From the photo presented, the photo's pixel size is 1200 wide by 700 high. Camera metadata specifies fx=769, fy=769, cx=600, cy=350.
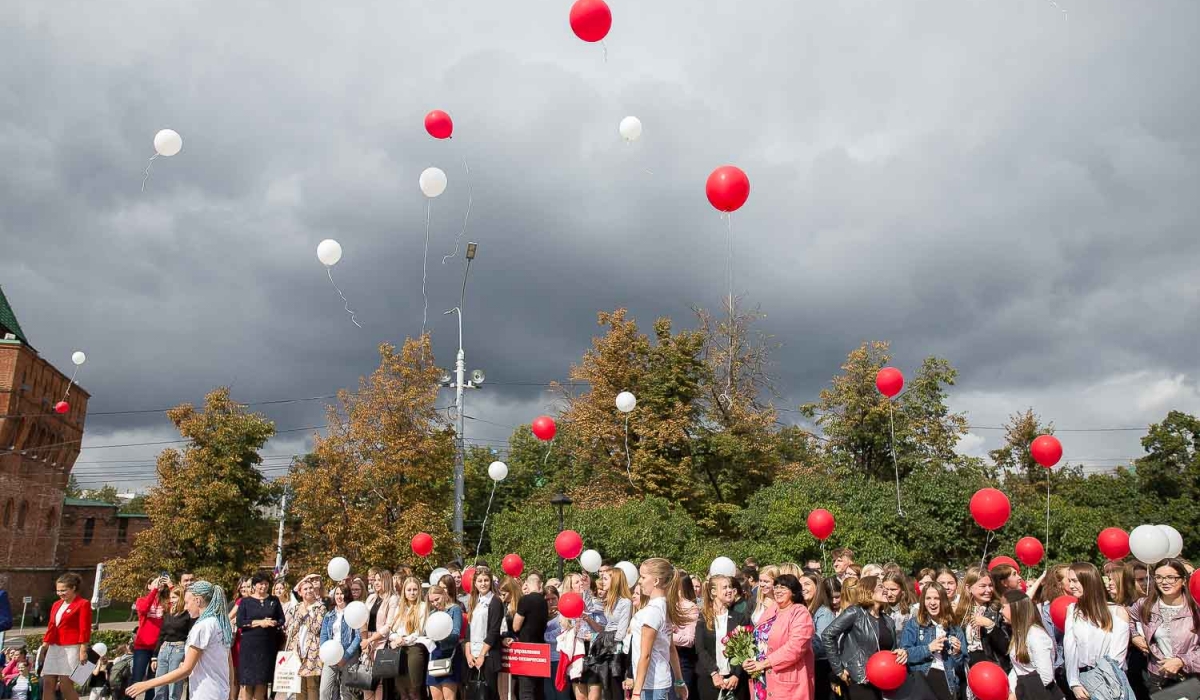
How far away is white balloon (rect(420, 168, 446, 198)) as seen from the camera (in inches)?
444

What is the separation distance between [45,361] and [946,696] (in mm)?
50044

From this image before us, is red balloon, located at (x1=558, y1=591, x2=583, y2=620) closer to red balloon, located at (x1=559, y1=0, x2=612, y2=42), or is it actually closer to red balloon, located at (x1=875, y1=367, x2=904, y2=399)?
red balloon, located at (x1=559, y1=0, x2=612, y2=42)

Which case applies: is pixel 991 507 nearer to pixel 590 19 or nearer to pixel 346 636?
pixel 590 19

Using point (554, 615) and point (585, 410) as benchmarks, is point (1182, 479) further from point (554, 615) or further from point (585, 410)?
point (554, 615)

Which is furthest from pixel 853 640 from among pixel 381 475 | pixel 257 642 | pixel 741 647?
pixel 381 475

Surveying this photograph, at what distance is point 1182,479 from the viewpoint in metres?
29.9

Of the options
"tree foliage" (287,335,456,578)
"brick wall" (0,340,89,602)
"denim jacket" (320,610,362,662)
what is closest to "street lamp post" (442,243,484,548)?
"tree foliage" (287,335,456,578)

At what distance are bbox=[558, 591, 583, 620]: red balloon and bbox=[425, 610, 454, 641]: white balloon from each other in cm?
112

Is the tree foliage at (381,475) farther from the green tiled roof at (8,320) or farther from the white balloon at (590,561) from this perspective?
the green tiled roof at (8,320)

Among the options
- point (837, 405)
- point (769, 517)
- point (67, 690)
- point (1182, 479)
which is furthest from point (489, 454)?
point (67, 690)

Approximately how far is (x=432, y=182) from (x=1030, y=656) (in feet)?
30.6

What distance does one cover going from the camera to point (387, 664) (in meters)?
7.59

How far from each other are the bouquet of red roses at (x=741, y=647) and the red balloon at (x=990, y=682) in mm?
1422

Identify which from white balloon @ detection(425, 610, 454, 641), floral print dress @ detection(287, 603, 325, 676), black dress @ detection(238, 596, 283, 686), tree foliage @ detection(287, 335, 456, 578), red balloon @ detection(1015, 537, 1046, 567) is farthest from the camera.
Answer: tree foliage @ detection(287, 335, 456, 578)
